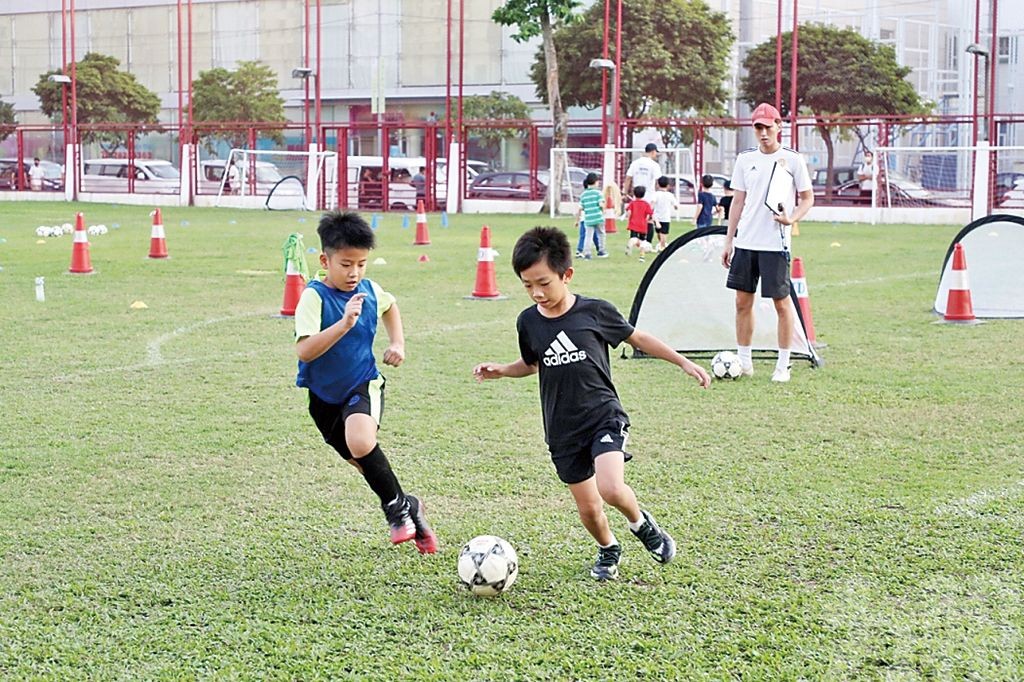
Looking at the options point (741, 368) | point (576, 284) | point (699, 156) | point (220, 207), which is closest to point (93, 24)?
point (220, 207)

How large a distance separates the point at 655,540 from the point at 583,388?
0.63m

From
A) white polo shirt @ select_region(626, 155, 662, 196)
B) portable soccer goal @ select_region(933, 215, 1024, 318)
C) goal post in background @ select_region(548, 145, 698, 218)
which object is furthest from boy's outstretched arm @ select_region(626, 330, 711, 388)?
goal post in background @ select_region(548, 145, 698, 218)

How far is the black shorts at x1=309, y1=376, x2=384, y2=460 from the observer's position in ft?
17.3

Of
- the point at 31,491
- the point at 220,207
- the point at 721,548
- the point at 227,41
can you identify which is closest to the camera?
the point at 721,548

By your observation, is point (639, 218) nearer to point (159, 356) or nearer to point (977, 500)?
point (159, 356)

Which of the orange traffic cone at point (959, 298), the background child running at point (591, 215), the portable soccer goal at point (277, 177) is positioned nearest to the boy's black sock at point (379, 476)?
the orange traffic cone at point (959, 298)

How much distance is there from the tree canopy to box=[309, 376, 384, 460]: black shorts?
117ft

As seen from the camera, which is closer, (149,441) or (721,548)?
(721,548)

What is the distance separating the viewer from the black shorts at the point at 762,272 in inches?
353

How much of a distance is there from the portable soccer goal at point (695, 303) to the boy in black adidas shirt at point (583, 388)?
509cm

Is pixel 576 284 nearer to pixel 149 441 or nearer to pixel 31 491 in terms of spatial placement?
pixel 149 441

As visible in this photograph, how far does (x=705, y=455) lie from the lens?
6891mm

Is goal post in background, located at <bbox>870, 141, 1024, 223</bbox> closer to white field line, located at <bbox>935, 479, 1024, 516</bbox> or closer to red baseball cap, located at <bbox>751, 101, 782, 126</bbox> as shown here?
red baseball cap, located at <bbox>751, 101, 782, 126</bbox>

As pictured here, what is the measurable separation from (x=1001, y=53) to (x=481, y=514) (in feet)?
139
